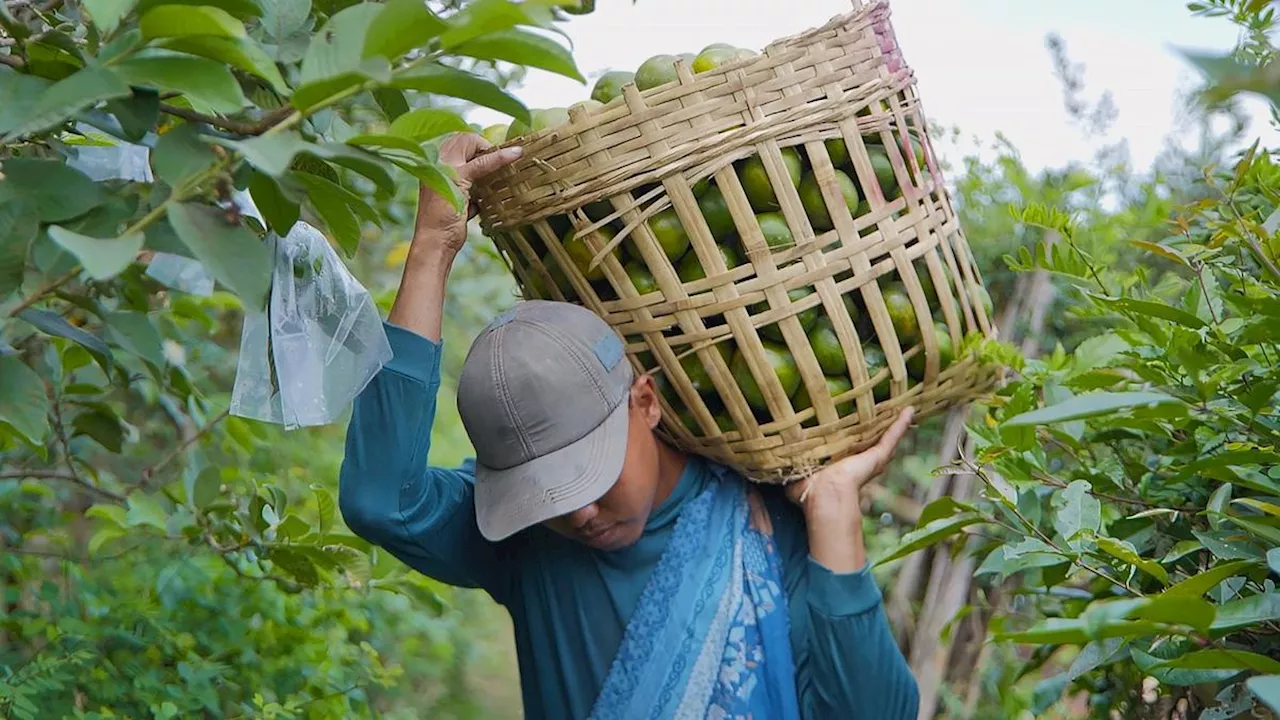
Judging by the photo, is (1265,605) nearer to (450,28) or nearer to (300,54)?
(450,28)

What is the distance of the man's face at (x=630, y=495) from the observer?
62.2 inches

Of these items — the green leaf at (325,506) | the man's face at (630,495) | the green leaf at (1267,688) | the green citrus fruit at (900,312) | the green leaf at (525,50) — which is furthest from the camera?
the green leaf at (325,506)

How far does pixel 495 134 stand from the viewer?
1530mm

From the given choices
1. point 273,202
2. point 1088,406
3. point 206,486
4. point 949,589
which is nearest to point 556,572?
point 206,486

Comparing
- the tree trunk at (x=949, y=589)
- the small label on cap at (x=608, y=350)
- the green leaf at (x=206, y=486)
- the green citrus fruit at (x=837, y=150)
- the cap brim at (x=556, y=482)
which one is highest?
the green citrus fruit at (x=837, y=150)

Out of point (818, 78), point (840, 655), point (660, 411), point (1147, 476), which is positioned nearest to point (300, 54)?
point (818, 78)

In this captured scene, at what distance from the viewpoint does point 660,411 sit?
1605mm

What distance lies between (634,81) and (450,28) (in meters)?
0.59

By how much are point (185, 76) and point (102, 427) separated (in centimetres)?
104

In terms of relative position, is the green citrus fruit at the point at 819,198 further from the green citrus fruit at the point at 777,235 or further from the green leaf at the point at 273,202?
the green leaf at the point at 273,202

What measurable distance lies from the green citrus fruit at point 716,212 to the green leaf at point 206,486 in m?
0.83

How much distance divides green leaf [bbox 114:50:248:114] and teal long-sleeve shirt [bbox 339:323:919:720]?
2.15 ft

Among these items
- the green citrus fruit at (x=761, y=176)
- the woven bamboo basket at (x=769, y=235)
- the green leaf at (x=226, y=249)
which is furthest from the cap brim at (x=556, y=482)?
the green leaf at (x=226, y=249)

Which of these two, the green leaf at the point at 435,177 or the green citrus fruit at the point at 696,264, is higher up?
the green leaf at the point at 435,177
